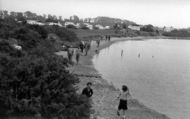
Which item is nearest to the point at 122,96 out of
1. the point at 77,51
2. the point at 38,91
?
the point at 38,91

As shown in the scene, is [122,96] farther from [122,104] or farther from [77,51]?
[77,51]

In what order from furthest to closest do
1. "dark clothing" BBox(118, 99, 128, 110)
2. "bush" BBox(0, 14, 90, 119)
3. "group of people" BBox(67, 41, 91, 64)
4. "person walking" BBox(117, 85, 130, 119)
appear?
1. "group of people" BBox(67, 41, 91, 64)
2. "dark clothing" BBox(118, 99, 128, 110)
3. "person walking" BBox(117, 85, 130, 119)
4. "bush" BBox(0, 14, 90, 119)

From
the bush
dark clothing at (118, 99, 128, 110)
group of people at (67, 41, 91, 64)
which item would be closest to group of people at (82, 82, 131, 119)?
dark clothing at (118, 99, 128, 110)

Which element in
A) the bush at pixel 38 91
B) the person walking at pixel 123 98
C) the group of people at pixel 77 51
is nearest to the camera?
the bush at pixel 38 91

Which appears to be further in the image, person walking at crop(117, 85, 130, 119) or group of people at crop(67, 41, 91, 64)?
A: group of people at crop(67, 41, 91, 64)

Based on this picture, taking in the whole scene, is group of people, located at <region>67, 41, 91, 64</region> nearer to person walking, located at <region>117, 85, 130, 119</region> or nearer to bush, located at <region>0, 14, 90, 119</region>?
person walking, located at <region>117, 85, 130, 119</region>

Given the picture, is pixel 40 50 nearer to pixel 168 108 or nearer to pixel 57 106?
pixel 57 106

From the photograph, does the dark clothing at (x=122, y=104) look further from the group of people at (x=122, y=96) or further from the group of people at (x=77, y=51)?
the group of people at (x=77, y=51)

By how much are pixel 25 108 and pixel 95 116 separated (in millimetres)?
3604

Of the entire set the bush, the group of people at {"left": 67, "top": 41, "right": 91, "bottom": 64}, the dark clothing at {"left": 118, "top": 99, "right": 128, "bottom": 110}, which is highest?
the bush

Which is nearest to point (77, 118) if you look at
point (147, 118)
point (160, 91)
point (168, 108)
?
point (147, 118)

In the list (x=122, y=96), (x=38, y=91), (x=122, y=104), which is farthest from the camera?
(x=122, y=104)

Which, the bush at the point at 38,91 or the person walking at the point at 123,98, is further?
the person walking at the point at 123,98

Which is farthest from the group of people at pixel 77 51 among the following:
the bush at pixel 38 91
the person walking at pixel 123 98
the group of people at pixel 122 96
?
the bush at pixel 38 91
